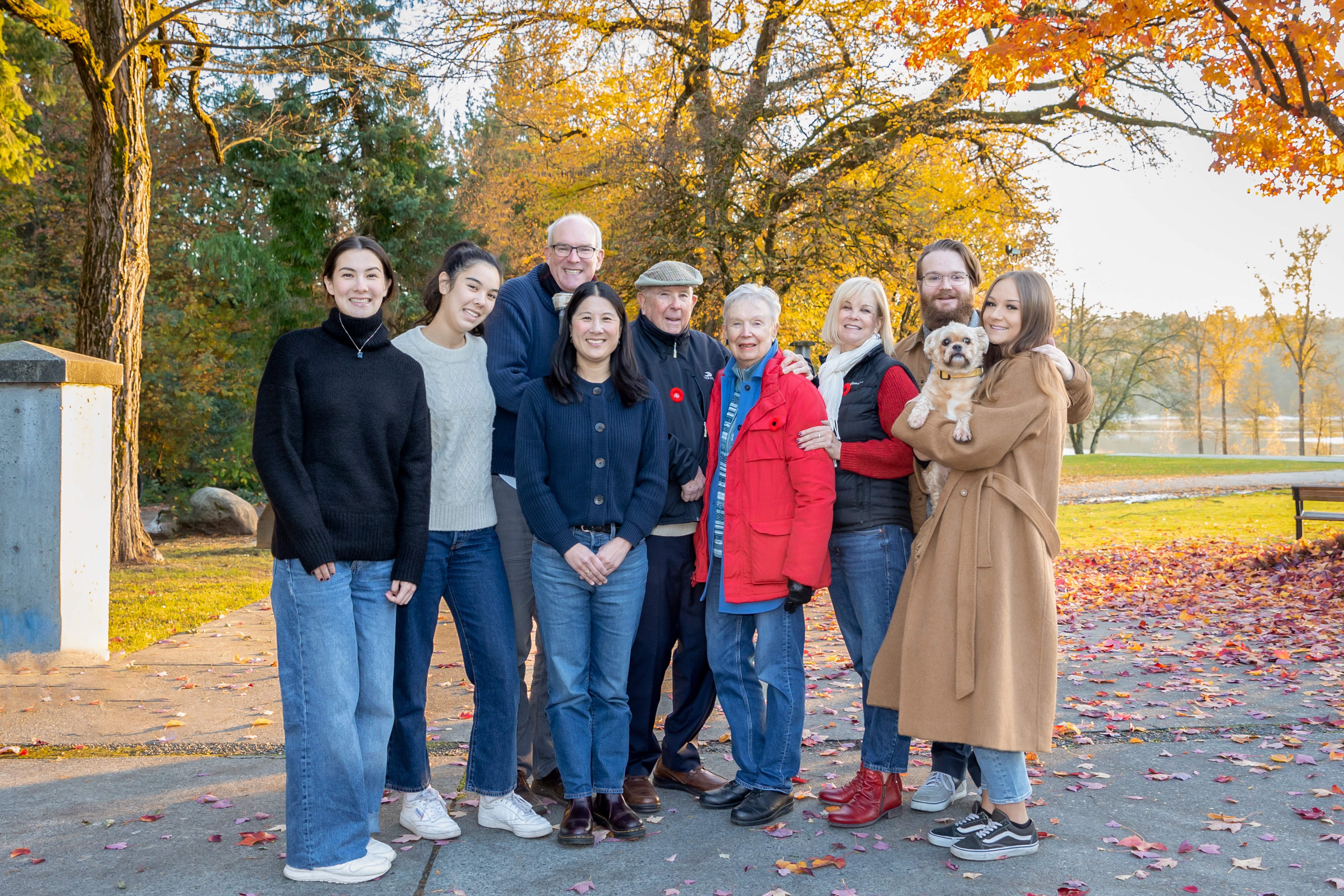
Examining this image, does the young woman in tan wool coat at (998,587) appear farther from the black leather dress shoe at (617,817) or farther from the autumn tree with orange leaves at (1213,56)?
the autumn tree with orange leaves at (1213,56)

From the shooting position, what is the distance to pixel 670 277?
436 centimetres

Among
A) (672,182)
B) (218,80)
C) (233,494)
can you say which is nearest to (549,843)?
(672,182)

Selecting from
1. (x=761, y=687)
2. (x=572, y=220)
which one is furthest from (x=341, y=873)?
(x=572, y=220)

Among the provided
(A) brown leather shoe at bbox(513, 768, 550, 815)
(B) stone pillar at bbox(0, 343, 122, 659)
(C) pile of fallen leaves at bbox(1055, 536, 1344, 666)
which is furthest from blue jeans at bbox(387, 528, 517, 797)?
(C) pile of fallen leaves at bbox(1055, 536, 1344, 666)

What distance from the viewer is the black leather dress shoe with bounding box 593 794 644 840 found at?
3689 millimetres

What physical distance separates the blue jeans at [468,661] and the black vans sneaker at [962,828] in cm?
170

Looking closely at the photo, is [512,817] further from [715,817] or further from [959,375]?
[959,375]

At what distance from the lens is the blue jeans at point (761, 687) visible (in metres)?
3.90

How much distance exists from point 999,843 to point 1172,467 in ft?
105

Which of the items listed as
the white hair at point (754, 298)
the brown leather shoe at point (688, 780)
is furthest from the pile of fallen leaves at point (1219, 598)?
the white hair at point (754, 298)

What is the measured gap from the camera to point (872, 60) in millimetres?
11461

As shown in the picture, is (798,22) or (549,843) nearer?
(549,843)

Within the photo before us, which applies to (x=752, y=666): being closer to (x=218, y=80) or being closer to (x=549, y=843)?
(x=549, y=843)

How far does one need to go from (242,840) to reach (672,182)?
786 centimetres
